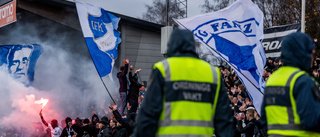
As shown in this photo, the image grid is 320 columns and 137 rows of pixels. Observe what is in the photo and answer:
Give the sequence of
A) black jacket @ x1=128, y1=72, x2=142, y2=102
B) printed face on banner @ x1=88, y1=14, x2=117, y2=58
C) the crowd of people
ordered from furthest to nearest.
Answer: black jacket @ x1=128, y1=72, x2=142, y2=102 < printed face on banner @ x1=88, y1=14, x2=117, y2=58 < the crowd of people

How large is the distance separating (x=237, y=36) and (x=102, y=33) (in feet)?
14.3

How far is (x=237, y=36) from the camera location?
9.20 metres

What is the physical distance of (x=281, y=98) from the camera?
385cm

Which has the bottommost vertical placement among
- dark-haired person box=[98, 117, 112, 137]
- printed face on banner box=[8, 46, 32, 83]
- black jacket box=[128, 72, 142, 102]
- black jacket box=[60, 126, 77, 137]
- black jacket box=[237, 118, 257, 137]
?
black jacket box=[60, 126, 77, 137]

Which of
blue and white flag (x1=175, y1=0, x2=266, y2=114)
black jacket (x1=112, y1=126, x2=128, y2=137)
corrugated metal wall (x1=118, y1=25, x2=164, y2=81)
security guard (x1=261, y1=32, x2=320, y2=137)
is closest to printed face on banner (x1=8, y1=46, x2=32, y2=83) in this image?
black jacket (x1=112, y1=126, x2=128, y2=137)

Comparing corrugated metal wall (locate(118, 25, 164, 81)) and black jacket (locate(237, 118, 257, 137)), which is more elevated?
corrugated metal wall (locate(118, 25, 164, 81))

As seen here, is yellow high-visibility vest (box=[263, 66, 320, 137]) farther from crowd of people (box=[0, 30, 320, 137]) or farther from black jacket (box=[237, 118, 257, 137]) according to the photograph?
black jacket (box=[237, 118, 257, 137])

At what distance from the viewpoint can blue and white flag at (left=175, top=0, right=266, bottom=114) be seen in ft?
29.1

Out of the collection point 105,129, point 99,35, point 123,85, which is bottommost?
point 105,129

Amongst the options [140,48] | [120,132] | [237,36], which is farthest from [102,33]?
[140,48]

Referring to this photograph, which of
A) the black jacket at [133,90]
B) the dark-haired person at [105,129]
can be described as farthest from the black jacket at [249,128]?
the black jacket at [133,90]

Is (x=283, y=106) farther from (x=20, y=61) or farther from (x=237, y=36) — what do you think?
(x=20, y=61)

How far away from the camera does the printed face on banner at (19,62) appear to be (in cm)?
1636

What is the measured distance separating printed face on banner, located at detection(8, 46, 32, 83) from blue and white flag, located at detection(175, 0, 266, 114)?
872cm
